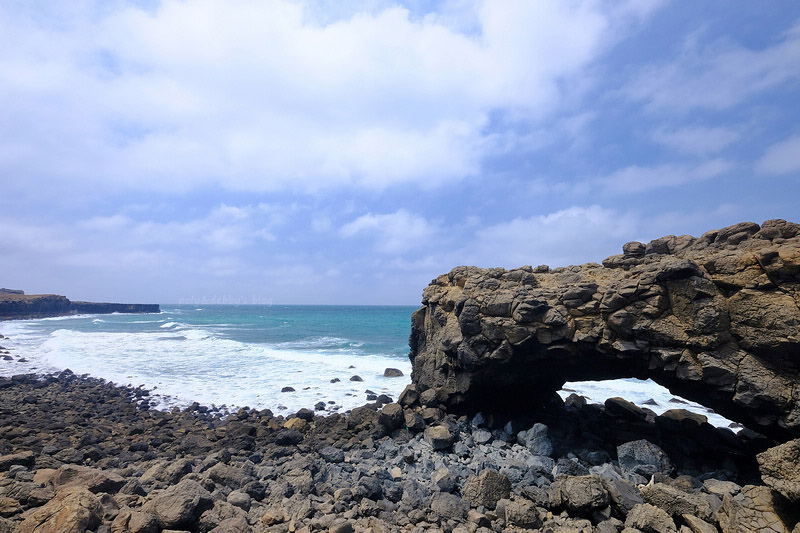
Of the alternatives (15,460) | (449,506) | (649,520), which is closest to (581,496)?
(649,520)

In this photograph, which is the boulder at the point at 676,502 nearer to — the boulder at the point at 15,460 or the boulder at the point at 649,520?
the boulder at the point at 649,520

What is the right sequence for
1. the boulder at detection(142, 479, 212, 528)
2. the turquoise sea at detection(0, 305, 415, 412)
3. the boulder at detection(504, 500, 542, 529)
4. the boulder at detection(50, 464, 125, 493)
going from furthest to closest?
the turquoise sea at detection(0, 305, 415, 412) < the boulder at detection(50, 464, 125, 493) < the boulder at detection(504, 500, 542, 529) < the boulder at detection(142, 479, 212, 528)

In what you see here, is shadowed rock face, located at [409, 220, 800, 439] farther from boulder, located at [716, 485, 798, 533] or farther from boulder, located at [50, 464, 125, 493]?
boulder, located at [50, 464, 125, 493]

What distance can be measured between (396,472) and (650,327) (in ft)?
25.2

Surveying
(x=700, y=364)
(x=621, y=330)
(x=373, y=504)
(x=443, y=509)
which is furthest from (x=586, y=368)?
(x=373, y=504)

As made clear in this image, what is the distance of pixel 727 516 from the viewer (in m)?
6.74

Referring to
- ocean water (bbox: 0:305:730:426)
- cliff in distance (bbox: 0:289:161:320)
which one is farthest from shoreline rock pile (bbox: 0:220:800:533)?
cliff in distance (bbox: 0:289:161:320)

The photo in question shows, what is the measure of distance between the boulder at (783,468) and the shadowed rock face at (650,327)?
2.51 metres

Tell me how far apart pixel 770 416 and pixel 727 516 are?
3297 mm

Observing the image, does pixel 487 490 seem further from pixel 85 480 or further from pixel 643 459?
pixel 85 480

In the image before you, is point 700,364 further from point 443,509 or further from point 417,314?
point 417,314

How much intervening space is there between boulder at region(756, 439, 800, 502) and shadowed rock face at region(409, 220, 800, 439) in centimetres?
251

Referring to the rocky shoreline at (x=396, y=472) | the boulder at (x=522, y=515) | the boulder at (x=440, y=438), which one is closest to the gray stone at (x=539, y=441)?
the rocky shoreline at (x=396, y=472)

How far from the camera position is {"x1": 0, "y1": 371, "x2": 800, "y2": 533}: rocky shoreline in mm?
6679
